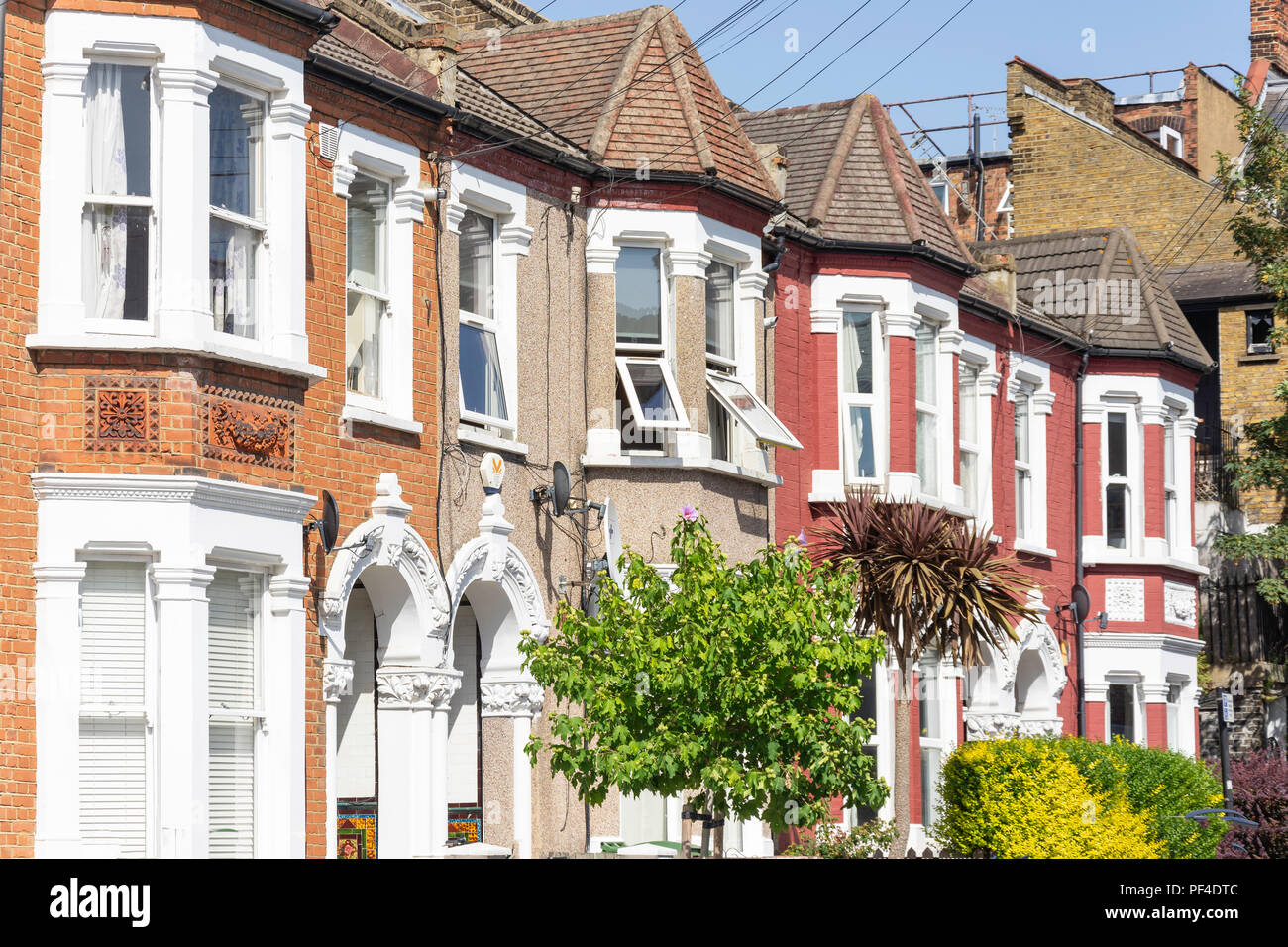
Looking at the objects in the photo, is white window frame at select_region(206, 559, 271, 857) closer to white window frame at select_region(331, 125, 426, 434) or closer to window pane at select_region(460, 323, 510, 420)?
white window frame at select_region(331, 125, 426, 434)

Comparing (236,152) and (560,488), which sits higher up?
(236,152)

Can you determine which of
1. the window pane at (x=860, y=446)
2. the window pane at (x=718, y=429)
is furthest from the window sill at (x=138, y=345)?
the window pane at (x=860, y=446)

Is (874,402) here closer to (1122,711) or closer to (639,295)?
(639,295)

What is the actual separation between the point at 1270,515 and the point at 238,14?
26912 mm

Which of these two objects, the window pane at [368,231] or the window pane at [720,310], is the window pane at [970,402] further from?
the window pane at [368,231]

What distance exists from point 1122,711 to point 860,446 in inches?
354

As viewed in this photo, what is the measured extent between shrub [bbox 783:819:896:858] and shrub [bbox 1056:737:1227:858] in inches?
98.3

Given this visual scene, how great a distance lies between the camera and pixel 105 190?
1462cm

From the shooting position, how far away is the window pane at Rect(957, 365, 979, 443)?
92.5 feet

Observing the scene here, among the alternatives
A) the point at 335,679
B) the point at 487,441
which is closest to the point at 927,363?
the point at 487,441

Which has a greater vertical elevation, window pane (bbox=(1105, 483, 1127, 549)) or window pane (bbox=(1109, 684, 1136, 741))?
window pane (bbox=(1105, 483, 1127, 549))

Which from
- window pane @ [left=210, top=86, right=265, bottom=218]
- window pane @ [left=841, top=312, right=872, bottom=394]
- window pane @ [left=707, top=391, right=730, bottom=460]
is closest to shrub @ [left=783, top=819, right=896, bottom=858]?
window pane @ [left=707, top=391, right=730, bottom=460]

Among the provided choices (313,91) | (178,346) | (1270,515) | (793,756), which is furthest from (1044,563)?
(178,346)

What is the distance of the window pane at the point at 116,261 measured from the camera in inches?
572
